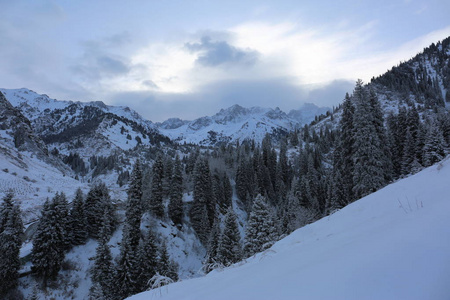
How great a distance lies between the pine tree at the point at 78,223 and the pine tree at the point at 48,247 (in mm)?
4202

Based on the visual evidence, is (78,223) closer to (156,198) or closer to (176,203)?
(156,198)

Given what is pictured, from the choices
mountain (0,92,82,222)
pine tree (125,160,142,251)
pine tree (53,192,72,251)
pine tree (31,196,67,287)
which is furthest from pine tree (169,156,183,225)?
mountain (0,92,82,222)

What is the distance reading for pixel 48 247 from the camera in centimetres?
3234

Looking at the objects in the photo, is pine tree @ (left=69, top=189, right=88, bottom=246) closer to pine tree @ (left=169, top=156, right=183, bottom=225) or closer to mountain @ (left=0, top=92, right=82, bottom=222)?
mountain @ (left=0, top=92, right=82, bottom=222)

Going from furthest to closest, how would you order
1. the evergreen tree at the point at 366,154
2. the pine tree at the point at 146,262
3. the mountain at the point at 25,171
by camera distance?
the mountain at the point at 25,171, the pine tree at the point at 146,262, the evergreen tree at the point at 366,154

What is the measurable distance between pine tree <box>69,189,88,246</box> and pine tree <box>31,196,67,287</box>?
420cm

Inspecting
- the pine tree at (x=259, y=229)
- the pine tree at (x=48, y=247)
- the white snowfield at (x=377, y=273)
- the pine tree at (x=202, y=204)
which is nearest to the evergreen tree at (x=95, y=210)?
the pine tree at (x=48, y=247)

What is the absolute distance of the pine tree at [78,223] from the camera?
38.3m

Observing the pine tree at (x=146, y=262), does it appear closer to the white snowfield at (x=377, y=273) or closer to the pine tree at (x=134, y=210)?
the pine tree at (x=134, y=210)

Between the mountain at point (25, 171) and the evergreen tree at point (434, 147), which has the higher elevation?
the mountain at point (25, 171)

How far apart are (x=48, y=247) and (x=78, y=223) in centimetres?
664

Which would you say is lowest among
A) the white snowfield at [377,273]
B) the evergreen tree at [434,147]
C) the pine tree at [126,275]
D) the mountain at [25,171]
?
the pine tree at [126,275]

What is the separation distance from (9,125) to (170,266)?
419ft

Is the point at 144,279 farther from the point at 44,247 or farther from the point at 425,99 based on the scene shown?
the point at 425,99
